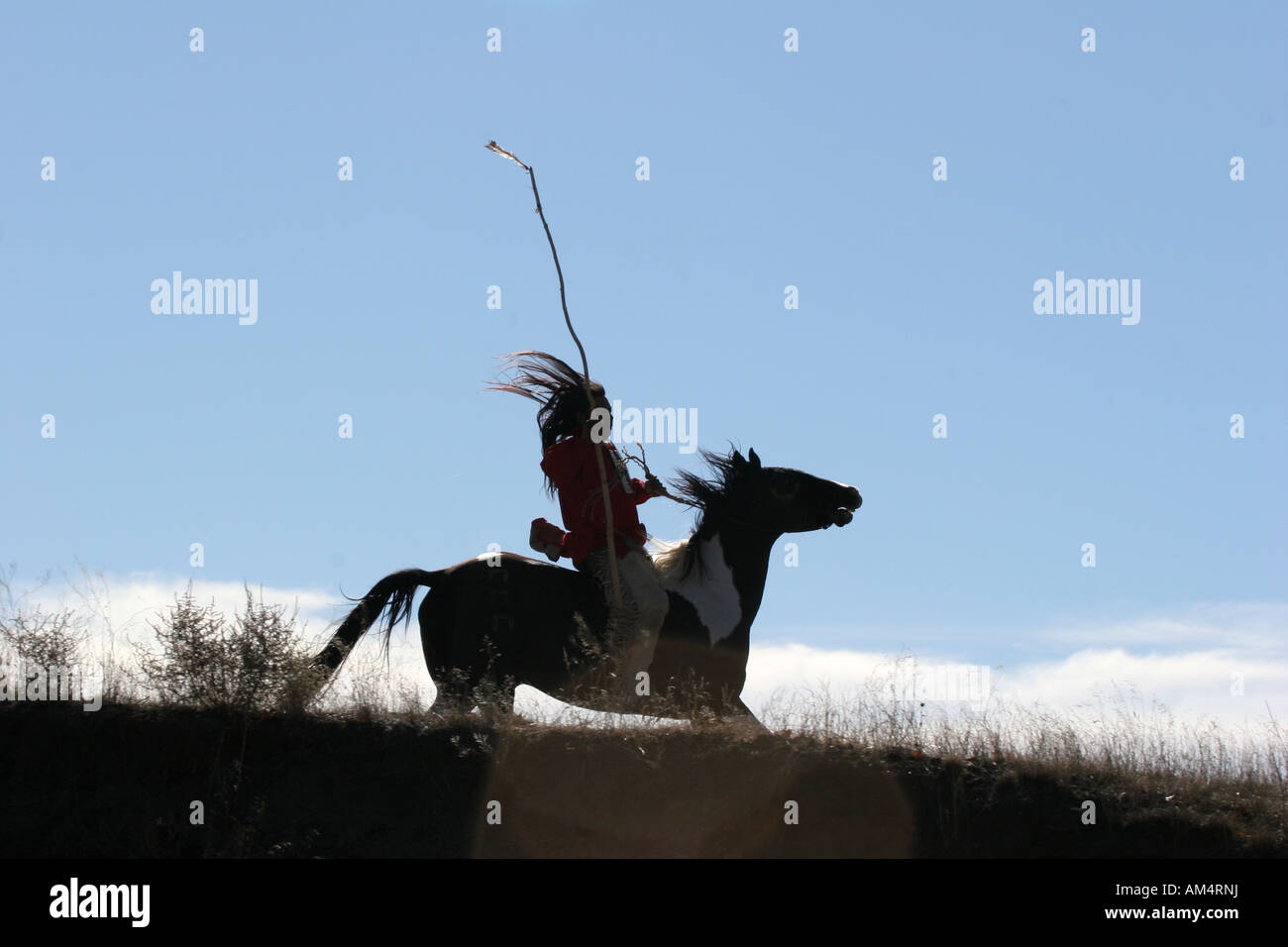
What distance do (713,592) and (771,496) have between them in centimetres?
105

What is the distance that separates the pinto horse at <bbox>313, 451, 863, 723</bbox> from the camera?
10.7 metres

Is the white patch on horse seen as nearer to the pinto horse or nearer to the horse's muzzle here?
the pinto horse

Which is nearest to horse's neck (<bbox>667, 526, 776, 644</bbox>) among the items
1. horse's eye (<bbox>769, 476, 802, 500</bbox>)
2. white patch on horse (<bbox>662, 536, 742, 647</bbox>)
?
white patch on horse (<bbox>662, 536, 742, 647</bbox>)

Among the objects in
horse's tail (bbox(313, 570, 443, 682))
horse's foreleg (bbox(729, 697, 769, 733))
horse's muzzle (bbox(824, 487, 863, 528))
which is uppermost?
horse's muzzle (bbox(824, 487, 863, 528))

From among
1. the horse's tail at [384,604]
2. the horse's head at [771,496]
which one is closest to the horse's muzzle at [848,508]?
the horse's head at [771,496]

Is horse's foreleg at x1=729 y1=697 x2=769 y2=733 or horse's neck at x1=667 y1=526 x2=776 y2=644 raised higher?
horse's neck at x1=667 y1=526 x2=776 y2=644
